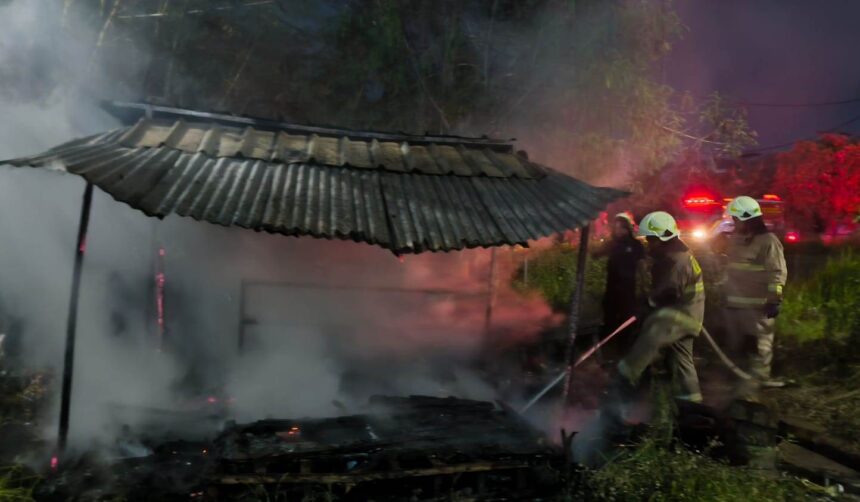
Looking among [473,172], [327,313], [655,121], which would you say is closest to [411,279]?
[327,313]

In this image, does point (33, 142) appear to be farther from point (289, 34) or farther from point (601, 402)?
point (601, 402)

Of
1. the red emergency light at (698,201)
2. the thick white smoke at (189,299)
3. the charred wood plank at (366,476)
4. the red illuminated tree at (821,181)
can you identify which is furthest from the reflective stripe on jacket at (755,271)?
the red illuminated tree at (821,181)

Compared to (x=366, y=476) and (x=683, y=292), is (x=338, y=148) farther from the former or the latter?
(x=683, y=292)

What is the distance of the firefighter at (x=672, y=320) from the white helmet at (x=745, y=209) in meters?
1.46

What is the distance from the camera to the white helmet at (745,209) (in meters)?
7.20

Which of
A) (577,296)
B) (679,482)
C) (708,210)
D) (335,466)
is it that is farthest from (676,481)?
(708,210)

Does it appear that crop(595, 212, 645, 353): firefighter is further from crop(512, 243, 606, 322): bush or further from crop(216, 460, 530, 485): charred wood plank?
crop(512, 243, 606, 322): bush

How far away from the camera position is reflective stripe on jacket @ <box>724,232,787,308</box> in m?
6.94

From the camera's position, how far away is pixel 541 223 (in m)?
4.99

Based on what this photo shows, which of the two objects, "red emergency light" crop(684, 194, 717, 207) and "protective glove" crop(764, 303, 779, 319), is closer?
"protective glove" crop(764, 303, 779, 319)

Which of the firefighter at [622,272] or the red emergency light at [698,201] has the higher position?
the red emergency light at [698,201]

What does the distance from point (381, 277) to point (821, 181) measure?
29010mm

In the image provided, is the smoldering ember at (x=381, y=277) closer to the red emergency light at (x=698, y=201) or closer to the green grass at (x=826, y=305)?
the green grass at (x=826, y=305)

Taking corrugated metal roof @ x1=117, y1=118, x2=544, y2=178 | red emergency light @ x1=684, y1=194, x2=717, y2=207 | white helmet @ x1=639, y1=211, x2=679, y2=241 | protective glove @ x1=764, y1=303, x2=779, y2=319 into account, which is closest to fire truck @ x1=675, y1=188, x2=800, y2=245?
red emergency light @ x1=684, y1=194, x2=717, y2=207
